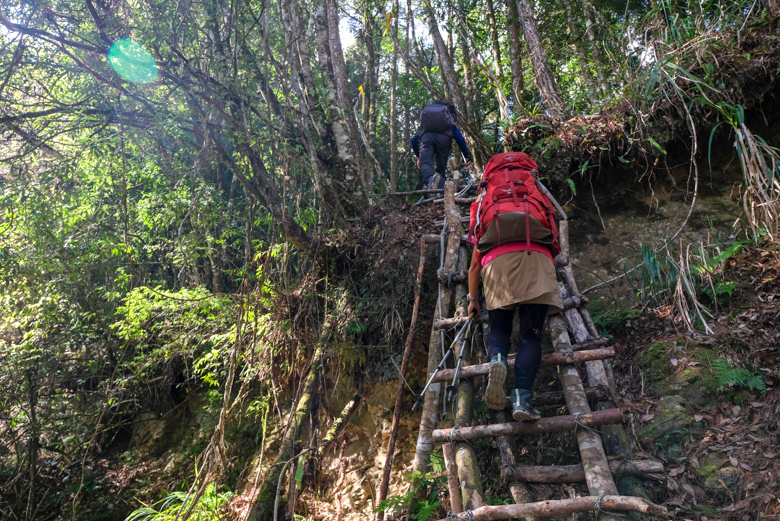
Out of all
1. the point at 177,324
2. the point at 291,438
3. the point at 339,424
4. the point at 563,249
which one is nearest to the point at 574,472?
the point at 563,249

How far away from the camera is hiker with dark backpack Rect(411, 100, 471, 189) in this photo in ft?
23.0

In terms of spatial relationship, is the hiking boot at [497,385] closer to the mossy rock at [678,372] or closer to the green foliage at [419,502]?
the green foliage at [419,502]

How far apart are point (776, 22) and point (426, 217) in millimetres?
4272

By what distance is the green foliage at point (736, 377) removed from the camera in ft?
11.1

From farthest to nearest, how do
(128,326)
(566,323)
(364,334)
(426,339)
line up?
(128,326) → (364,334) → (426,339) → (566,323)

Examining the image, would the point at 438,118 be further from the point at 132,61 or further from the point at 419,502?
the point at 419,502

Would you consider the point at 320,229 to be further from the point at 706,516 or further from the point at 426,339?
the point at 706,516

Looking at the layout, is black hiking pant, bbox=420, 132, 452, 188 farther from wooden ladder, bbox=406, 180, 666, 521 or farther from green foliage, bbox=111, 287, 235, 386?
green foliage, bbox=111, 287, 235, 386

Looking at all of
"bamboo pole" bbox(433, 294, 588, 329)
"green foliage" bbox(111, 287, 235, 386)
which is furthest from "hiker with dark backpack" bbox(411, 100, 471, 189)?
"green foliage" bbox(111, 287, 235, 386)

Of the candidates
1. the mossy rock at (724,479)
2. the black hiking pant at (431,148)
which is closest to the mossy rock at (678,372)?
the mossy rock at (724,479)

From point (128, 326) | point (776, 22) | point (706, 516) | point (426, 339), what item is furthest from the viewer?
point (128, 326)

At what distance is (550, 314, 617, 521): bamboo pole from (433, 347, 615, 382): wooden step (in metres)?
0.06

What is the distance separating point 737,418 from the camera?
333 centimetres

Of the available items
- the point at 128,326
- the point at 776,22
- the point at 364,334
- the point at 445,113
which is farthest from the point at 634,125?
the point at 128,326
